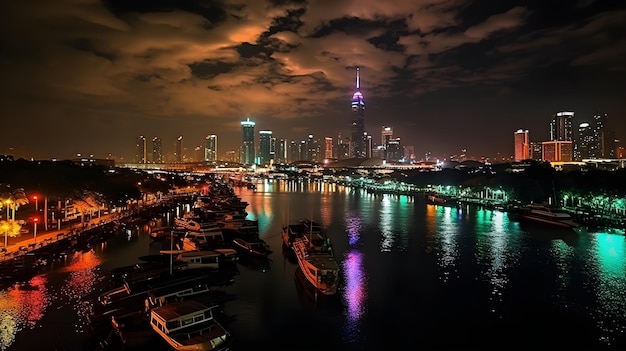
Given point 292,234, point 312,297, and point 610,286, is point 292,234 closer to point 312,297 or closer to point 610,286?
point 312,297

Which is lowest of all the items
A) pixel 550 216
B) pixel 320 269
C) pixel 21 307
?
pixel 21 307

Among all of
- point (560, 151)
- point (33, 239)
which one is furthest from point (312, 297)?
point (560, 151)

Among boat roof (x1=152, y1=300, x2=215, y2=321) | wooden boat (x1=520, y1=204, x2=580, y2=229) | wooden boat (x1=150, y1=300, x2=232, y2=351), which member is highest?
wooden boat (x1=520, y1=204, x2=580, y2=229)

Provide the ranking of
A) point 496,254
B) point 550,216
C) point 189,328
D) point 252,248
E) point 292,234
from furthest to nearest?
point 550,216 < point 292,234 < point 496,254 < point 252,248 < point 189,328

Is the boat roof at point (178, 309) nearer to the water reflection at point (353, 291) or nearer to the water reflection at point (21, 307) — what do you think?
the water reflection at point (21, 307)

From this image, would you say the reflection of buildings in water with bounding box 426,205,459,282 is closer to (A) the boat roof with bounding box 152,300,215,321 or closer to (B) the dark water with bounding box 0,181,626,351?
(B) the dark water with bounding box 0,181,626,351

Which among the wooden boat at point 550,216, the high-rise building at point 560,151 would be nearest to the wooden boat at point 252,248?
the wooden boat at point 550,216

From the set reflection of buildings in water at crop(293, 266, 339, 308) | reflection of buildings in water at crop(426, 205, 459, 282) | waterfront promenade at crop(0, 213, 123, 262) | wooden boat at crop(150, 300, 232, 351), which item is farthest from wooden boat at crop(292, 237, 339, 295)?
waterfront promenade at crop(0, 213, 123, 262)
